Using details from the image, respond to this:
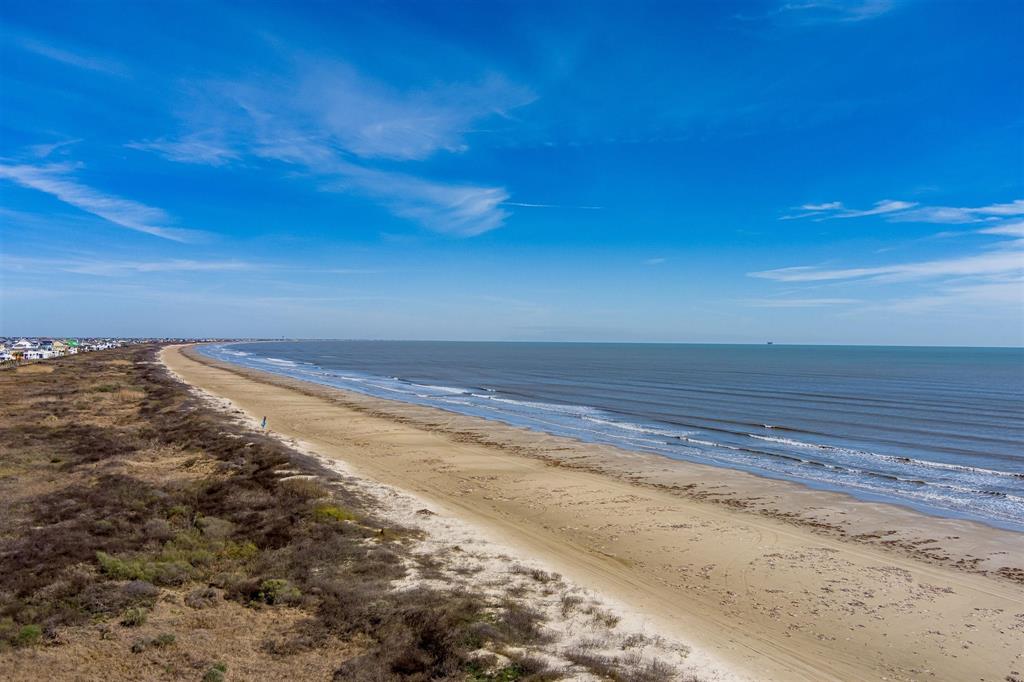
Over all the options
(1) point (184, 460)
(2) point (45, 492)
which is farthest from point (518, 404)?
(2) point (45, 492)

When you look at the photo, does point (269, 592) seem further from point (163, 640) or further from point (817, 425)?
point (817, 425)

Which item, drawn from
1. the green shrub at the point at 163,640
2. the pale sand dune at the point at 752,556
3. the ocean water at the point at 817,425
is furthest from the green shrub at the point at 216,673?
the ocean water at the point at 817,425

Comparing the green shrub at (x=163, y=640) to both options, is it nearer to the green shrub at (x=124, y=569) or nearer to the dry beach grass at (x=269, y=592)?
the dry beach grass at (x=269, y=592)

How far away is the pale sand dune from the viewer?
1042 cm

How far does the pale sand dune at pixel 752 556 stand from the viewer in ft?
34.2

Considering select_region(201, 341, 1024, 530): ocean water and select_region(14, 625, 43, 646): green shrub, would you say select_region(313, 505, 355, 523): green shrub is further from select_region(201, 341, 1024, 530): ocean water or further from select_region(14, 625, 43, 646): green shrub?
select_region(201, 341, 1024, 530): ocean water

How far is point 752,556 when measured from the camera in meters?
15.2

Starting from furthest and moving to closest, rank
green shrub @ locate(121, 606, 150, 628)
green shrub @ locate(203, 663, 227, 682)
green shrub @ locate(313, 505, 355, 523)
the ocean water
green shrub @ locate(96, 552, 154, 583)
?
the ocean water < green shrub @ locate(313, 505, 355, 523) < green shrub @ locate(96, 552, 154, 583) < green shrub @ locate(121, 606, 150, 628) < green shrub @ locate(203, 663, 227, 682)

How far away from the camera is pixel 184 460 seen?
2302 cm

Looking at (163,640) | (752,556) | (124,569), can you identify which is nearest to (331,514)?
(124,569)

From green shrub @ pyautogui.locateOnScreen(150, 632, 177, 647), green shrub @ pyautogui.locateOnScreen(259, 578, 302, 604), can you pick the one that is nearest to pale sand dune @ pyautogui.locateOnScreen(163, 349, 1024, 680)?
green shrub @ pyautogui.locateOnScreen(259, 578, 302, 604)

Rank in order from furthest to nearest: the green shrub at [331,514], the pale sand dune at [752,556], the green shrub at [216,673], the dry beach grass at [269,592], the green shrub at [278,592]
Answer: the green shrub at [331,514]
the green shrub at [278,592]
the pale sand dune at [752,556]
the dry beach grass at [269,592]
the green shrub at [216,673]

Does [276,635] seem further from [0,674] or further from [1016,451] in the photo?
[1016,451]

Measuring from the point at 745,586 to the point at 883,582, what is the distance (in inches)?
135
